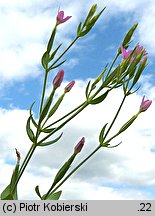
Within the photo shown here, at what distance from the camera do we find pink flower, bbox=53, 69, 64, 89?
2.15m

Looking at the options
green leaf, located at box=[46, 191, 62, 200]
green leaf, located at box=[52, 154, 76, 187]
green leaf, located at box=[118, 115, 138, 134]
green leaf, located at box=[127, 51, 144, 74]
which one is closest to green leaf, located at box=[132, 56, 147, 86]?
green leaf, located at box=[127, 51, 144, 74]

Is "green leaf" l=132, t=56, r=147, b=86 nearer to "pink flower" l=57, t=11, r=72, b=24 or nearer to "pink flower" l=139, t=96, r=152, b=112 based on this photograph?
"pink flower" l=139, t=96, r=152, b=112

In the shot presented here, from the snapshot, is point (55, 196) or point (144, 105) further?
point (144, 105)

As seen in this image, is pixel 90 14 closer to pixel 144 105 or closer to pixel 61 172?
pixel 144 105

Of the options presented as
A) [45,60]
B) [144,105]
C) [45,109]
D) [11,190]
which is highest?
[45,60]

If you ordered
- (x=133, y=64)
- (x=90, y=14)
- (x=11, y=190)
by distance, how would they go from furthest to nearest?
(x=90, y=14) → (x=133, y=64) → (x=11, y=190)

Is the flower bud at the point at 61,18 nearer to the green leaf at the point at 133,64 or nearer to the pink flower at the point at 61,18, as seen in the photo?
the pink flower at the point at 61,18

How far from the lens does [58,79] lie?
2.16 meters

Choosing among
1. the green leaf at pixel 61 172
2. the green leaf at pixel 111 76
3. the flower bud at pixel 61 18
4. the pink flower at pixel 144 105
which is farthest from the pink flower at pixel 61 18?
the green leaf at pixel 61 172

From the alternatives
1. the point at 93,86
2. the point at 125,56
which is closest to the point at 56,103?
the point at 93,86

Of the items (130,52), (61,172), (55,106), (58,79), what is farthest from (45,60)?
(61,172)

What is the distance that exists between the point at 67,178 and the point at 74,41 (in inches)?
21.2

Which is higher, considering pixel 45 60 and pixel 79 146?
pixel 45 60

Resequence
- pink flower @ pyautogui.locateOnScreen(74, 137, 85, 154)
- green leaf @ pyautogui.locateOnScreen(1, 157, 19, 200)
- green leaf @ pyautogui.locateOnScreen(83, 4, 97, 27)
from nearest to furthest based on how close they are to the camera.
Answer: green leaf @ pyautogui.locateOnScreen(1, 157, 19, 200) → pink flower @ pyautogui.locateOnScreen(74, 137, 85, 154) → green leaf @ pyautogui.locateOnScreen(83, 4, 97, 27)
